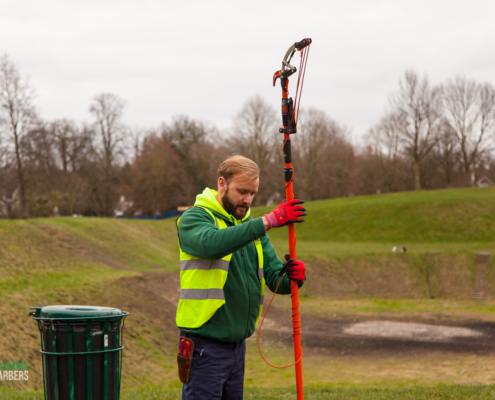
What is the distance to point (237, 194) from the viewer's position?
3123 millimetres

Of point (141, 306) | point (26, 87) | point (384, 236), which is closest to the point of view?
point (141, 306)

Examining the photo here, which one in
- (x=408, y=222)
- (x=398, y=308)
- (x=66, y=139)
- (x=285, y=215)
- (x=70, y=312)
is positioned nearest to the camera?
(x=285, y=215)

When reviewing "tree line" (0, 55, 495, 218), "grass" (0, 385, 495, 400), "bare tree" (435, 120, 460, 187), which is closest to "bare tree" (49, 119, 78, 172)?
"tree line" (0, 55, 495, 218)

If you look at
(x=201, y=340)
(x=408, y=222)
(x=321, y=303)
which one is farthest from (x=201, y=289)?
(x=408, y=222)

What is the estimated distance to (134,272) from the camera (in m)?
17.9

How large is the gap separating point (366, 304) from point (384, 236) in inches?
532

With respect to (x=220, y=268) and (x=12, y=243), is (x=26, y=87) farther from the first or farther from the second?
(x=220, y=268)

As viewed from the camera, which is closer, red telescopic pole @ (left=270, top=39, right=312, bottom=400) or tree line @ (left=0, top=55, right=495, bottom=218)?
red telescopic pole @ (left=270, top=39, right=312, bottom=400)

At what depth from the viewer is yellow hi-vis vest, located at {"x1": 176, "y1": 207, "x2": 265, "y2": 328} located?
9.86 ft

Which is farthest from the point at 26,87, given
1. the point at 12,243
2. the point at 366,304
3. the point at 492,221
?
the point at 492,221

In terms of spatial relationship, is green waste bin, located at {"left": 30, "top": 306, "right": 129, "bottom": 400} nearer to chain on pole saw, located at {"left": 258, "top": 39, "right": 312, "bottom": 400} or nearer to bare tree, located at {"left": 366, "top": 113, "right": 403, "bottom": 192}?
chain on pole saw, located at {"left": 258, "top": 39, "right": 312, "bottom": 400}

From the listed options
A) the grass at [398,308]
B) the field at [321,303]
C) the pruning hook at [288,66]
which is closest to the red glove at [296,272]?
the pruning hook at [288,66]

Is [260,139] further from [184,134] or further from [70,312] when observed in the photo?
[70,312]

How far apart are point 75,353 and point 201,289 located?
1.20m
